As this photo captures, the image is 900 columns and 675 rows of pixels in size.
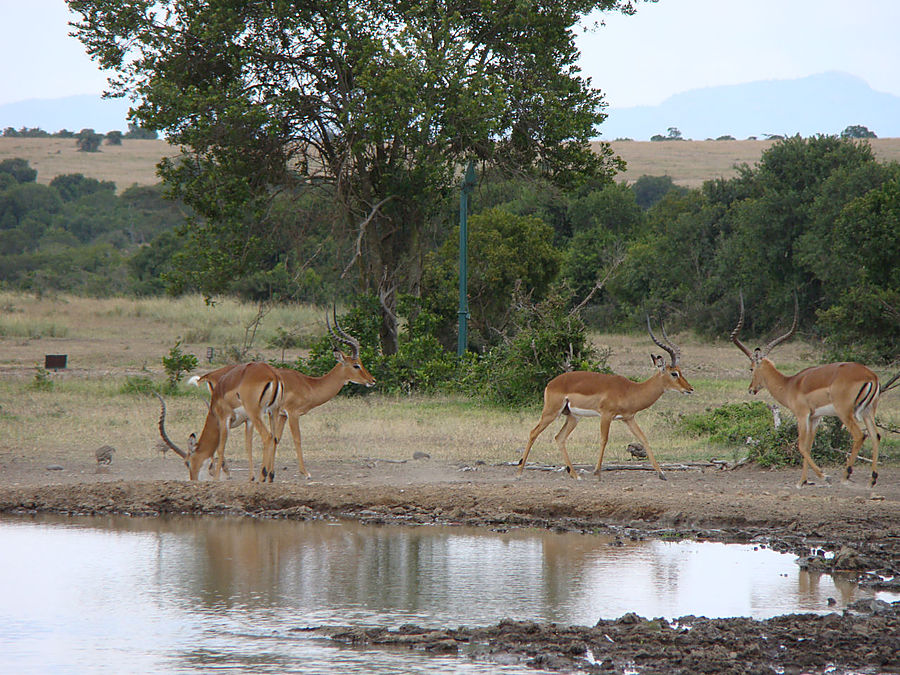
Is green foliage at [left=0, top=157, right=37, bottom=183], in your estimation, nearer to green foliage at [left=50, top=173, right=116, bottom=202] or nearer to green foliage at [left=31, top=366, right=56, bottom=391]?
green foliage at [left=50, top=173, right=116, bottom=202]

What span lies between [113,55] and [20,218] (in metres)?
44.4

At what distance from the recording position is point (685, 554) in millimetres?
7883

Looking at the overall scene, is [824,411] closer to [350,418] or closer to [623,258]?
[350,418]

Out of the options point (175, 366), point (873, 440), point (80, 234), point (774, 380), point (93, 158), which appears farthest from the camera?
point (93, 158)

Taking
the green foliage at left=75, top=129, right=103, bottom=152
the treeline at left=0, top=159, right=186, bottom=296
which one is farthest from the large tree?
the green foliage at left=75, top=129, right=103, bottom=152

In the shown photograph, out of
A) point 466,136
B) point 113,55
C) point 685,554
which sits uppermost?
point 113,55

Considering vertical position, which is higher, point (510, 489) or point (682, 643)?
point (682, 643)

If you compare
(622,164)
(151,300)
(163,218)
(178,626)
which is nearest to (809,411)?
(178,626)

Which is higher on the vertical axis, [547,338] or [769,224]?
[769,224]

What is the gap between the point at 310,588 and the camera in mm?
6949

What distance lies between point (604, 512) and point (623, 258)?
1053 cm

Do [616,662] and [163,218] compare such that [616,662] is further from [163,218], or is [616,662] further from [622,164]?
[163,218]

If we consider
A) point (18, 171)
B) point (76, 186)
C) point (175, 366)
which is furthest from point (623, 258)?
point (18, 171)

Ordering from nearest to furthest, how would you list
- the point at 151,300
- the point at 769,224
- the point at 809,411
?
1. the point at 809,411
2. the point at 769,224
3. the point at 151,300
